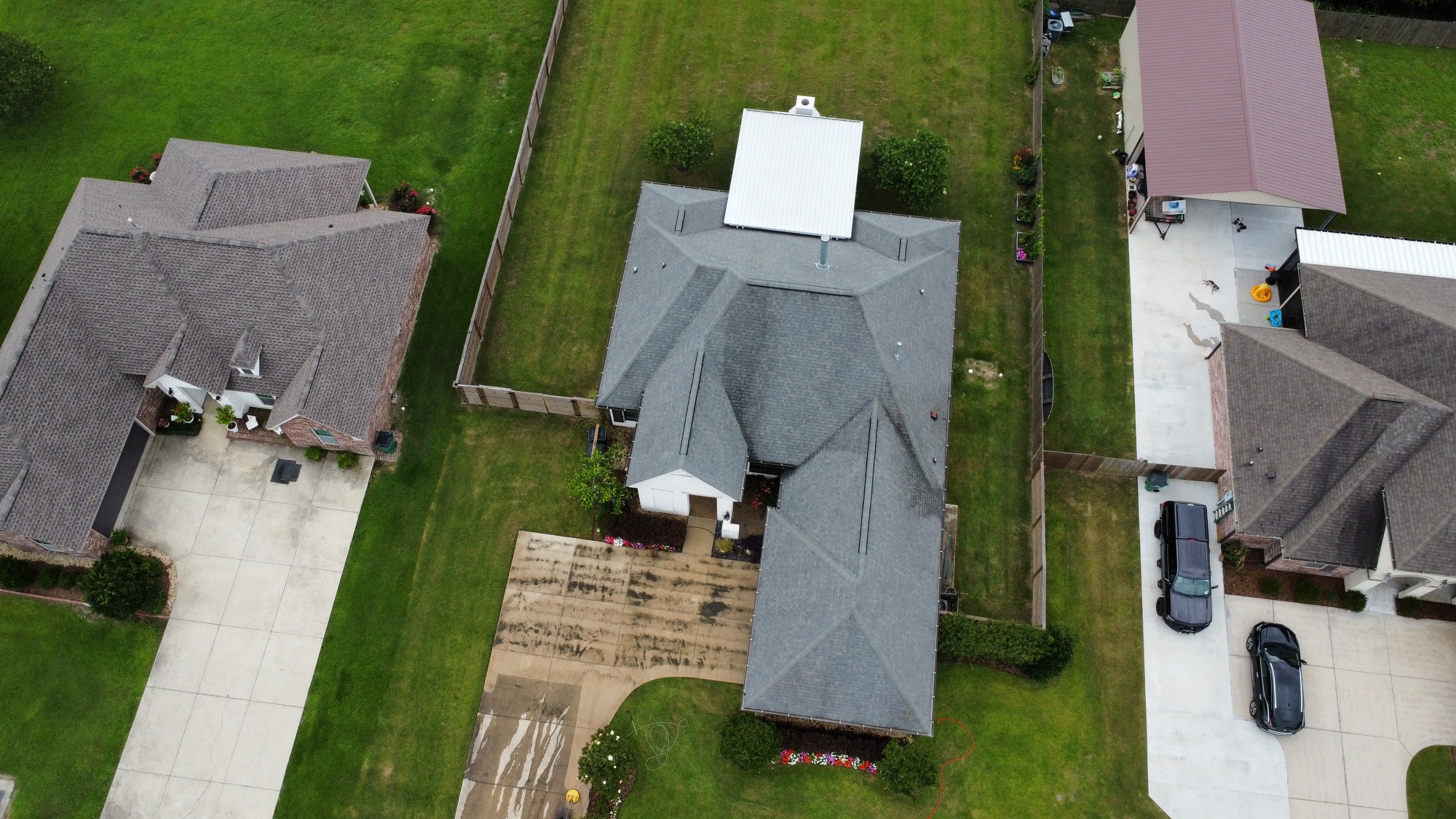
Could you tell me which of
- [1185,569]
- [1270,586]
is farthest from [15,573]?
[1270,586]

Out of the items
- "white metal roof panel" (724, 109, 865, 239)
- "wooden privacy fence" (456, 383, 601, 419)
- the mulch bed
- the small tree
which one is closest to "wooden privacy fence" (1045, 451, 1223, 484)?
"white metal roof panel" (724, 109, 865, 239)

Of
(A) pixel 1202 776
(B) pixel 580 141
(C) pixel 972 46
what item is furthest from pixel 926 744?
(C) pixel 972 46

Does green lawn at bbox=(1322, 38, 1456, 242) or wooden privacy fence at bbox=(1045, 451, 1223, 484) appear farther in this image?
green lawn at bbox=(1322, 38, 1456, 242)

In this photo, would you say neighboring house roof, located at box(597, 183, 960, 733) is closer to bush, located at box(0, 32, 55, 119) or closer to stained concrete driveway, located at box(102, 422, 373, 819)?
stained concrete driveway, located at box(102, 422, 373, 819)

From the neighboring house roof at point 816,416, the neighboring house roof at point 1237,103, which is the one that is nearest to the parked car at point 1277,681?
the neighboring house roof at point 816,416

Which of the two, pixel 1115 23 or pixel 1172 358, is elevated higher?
pixel 1115 23

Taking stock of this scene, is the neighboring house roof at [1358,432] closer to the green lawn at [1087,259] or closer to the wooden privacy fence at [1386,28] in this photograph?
the green lawn at [1087,259]

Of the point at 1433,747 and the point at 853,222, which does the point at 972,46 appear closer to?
the point at 853,222
